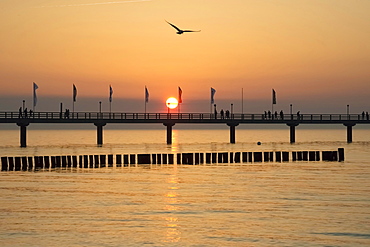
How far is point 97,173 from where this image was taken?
184 ft

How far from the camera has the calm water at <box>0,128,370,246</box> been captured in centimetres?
2642

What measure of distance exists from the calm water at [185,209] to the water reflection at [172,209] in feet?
0.14

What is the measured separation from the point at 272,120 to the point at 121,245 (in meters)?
89.1

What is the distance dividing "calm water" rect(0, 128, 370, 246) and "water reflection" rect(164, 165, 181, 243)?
1.7 inches

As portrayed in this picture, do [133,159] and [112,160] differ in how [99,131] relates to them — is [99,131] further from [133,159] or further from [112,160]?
[112,160]

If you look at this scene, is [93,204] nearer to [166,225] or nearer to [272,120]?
[166,225]

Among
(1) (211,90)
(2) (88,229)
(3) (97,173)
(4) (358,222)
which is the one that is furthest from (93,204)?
(1) (211,90)

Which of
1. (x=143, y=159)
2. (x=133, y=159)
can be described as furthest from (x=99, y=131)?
(x=143, y=159)

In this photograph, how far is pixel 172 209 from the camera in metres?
33.8

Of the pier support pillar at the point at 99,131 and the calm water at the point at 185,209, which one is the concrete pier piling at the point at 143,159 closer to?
the calm water at the point at 185,209

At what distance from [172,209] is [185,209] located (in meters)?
0.66

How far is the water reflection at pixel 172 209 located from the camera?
2680 centimetres

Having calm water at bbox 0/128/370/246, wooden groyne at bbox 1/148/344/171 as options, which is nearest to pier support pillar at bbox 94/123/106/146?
wooden groyne at bbox 1/148/344/171

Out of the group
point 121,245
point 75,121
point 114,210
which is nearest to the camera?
point 121,245
